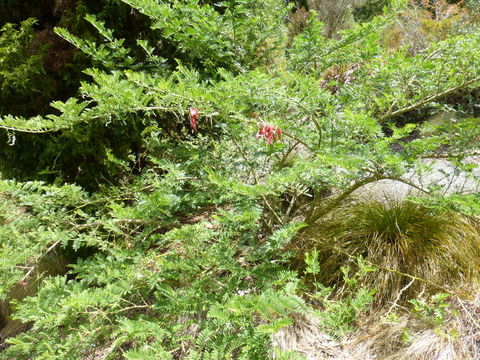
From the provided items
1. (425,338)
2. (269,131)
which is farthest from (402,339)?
(269,131)

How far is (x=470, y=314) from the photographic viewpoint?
5.71 ft

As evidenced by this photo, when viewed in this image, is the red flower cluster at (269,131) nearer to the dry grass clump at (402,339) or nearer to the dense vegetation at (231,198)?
the dense vegetation at (231,198)

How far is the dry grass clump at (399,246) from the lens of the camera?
1.99 meters

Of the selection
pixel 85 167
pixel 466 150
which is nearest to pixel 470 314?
pixel 466 150

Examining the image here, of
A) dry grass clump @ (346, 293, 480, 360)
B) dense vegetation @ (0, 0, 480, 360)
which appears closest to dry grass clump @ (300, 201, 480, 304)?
dense vegetation @ (0, 0, 480, 360)

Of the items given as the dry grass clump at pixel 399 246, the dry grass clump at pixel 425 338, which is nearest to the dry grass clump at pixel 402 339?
the dry grass clump at pixel 425 338

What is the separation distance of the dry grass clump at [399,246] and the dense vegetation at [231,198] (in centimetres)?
1

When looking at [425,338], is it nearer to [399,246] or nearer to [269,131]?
[399,246]

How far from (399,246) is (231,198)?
124cm

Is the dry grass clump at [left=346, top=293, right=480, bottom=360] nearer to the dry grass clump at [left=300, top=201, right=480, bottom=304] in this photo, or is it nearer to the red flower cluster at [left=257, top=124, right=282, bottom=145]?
the dry grass clump at [left=300, top=201, right=480, bottom=304]

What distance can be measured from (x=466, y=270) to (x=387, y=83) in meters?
1.23

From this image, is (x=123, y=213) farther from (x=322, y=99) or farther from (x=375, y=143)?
(x=375, y=143)

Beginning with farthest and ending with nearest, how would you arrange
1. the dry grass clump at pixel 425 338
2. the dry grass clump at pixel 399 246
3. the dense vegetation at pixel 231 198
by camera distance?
1. the dry grass clump at pixel 399 246
2. the dry grass clump at pixel 425 338
3. the dense vegetation at pixel 231 198

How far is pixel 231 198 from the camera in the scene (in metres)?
1.56
